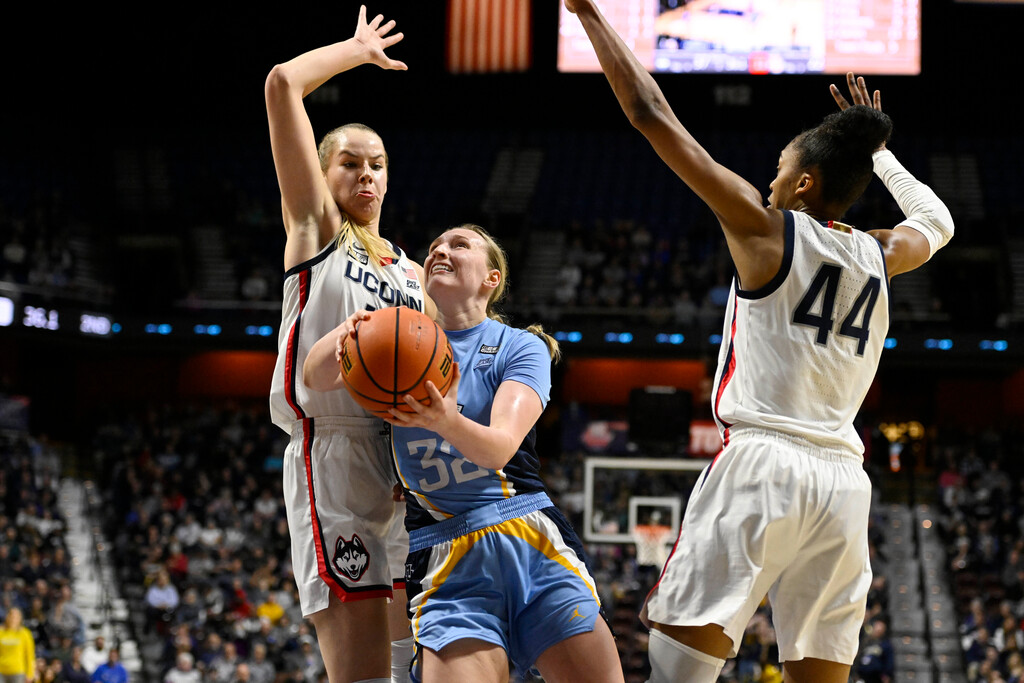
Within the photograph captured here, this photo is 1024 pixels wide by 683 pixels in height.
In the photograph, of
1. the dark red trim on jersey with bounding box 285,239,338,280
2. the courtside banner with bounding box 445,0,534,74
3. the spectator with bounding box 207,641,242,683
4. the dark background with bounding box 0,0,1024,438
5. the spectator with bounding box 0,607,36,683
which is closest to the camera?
the dark red trim on jersey with bounding box 285,239,338,280

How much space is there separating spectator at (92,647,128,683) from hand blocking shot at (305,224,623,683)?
38.2ft

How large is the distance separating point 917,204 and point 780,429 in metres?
1.22

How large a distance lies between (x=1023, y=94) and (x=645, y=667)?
18940 mm

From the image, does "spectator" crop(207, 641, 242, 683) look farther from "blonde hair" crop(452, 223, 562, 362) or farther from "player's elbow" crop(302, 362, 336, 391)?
"player's elbow" crop(302, 362, 336, 391)

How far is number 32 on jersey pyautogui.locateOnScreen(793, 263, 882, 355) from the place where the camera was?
3.12m

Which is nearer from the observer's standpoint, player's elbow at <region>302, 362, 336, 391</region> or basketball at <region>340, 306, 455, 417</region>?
basketball at <region>340, 306, 455, 417</region>

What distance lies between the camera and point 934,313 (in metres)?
21.0

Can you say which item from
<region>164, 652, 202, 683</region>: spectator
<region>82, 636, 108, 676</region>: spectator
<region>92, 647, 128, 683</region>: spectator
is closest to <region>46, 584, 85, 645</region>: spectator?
<region>82, 636, 108, 676</region>: spectator

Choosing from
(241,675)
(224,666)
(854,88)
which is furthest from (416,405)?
(224,666)

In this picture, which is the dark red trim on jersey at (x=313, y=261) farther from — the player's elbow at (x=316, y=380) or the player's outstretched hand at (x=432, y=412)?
the player's outstretched hand at (x=432, y=412)

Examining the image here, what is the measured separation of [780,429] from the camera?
311cm

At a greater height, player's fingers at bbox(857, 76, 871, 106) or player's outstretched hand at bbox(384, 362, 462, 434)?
player's fingers at bbox(857, 76, 871, 106)

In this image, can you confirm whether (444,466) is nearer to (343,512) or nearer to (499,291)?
(343,512)

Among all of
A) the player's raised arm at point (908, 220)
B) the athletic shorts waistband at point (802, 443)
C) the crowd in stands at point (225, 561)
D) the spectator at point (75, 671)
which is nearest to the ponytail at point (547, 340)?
the athletic shorts waistband at point (802, 443)
